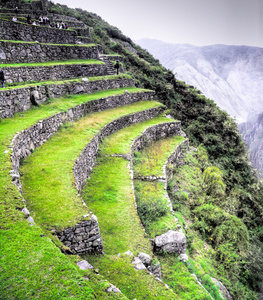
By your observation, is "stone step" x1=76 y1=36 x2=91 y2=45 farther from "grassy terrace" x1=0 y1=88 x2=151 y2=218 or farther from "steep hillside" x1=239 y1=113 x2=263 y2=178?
"steep hillside" x1=239 y1=113 x2=263 y2=178

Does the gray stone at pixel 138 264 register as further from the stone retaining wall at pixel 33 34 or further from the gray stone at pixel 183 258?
the stone retaining wall at pixel 33 34

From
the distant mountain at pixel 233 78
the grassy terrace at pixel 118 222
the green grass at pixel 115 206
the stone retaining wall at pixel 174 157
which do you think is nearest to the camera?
the grassy terrace at pixel 118 222

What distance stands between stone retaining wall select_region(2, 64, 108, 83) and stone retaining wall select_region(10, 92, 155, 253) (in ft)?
13.1

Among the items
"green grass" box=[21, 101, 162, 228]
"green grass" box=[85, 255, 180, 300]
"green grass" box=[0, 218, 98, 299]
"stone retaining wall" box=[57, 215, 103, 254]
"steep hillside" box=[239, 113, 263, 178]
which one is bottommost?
"steep hillside" box=[239, 113, 263, 178]

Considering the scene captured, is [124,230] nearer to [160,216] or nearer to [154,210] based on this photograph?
[154,210]

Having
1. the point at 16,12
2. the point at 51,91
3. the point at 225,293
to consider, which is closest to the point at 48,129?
the point at 51,91

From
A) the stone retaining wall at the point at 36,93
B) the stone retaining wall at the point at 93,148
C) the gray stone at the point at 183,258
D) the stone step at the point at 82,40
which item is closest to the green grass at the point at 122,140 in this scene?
the stone retaining wall at the point at 93,148

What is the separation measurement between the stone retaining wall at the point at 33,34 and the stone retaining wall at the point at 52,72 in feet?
13.5

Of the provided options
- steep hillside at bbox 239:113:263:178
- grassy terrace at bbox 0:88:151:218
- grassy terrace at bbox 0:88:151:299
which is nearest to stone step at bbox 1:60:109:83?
grassy terrace at bbox 0:88:151:218

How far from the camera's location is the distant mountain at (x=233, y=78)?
66250mm

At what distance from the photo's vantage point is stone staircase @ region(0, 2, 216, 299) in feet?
15.2

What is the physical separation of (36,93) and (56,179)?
7.73 m

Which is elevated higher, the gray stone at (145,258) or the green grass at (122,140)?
the green grass at (122,140)

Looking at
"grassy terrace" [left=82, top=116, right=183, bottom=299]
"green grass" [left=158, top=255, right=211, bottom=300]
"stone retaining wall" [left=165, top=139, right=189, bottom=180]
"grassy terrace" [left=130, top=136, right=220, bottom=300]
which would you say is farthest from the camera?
"stone retaining wall" [left=165, top=139, right=189, bottom=180]
